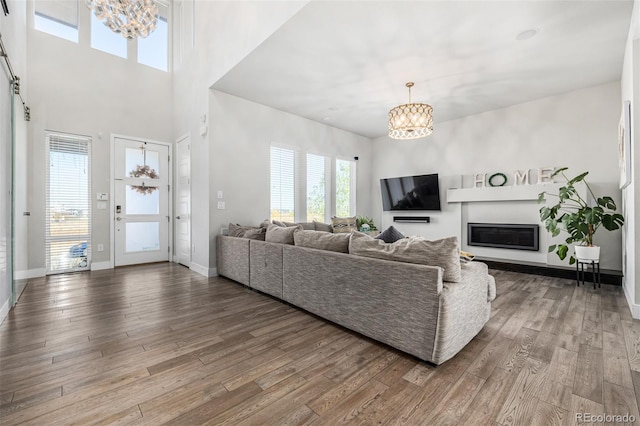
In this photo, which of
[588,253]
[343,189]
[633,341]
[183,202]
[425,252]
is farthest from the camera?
[343,189]

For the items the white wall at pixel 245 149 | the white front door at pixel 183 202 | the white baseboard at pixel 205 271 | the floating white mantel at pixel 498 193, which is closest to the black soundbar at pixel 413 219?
the floating white mantel at pixel 498 193

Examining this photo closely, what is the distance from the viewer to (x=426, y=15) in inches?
108

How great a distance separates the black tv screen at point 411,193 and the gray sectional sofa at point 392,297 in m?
3.70

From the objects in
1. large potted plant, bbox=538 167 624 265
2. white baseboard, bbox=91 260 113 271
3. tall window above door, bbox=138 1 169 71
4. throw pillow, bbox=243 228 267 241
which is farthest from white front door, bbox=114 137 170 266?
large potted plant, bbox=538 167 624 265

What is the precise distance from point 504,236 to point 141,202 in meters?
6.84

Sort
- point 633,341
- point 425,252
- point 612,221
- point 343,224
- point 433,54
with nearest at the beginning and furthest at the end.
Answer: point 425,252 → point 633,341 → point 433,54 → point 612,221 → point 343,224

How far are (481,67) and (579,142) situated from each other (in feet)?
7.43

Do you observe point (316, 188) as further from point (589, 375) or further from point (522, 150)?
point (589, 375)

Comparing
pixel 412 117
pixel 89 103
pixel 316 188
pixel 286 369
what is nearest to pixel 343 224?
pixel 316 188

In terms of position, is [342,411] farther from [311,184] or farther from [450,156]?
[450,156]

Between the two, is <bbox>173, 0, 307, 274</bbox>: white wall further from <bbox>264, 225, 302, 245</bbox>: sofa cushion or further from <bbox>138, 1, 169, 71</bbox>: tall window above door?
<bbox>264, 225, 302, 245</bbox>: sofa cushion

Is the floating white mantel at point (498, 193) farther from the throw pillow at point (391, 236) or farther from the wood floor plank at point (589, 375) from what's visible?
the throw pillow at point (391, 236)

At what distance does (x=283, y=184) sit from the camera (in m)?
5.52

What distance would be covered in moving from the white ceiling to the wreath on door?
2.42 m
